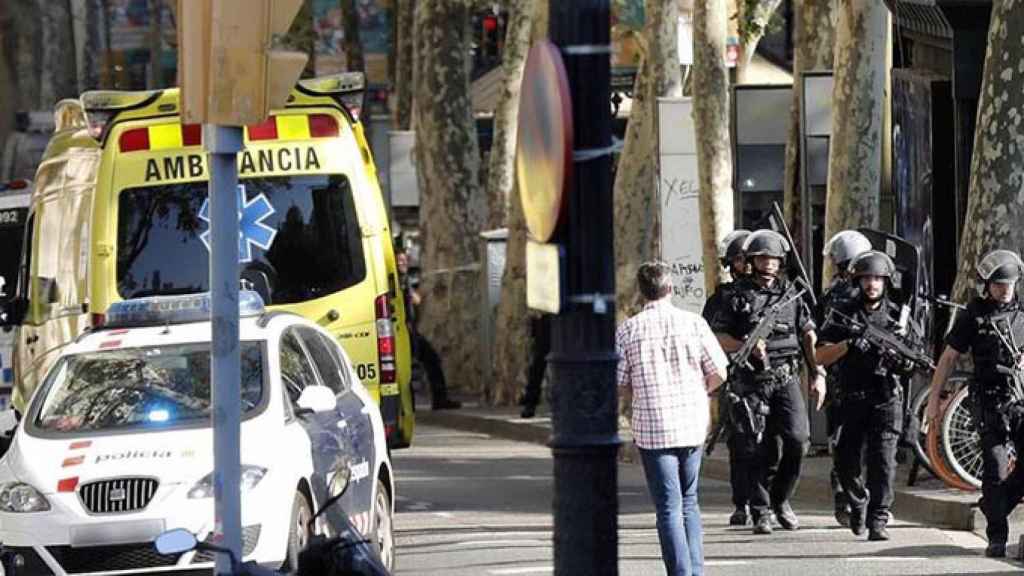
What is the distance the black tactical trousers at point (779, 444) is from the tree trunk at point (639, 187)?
10504 mm

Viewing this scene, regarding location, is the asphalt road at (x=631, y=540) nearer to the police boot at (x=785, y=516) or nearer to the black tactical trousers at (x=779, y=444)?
the police boot at (x=785, y=516)

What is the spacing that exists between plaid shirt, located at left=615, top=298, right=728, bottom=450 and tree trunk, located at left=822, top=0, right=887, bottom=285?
29.7 feet

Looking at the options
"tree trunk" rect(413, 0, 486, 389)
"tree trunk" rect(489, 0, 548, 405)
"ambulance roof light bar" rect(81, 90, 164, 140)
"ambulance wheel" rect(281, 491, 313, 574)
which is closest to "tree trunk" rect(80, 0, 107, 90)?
"tree trunk" rect(413, 0, 486, 389)

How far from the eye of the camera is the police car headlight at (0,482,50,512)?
11914 mm

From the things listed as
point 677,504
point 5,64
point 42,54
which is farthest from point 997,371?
point 5,64

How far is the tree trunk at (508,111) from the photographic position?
33.1 m

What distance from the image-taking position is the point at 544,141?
23.8ft

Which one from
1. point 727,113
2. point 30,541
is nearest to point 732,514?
point 30,541

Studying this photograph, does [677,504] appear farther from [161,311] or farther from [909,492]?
[909,492]

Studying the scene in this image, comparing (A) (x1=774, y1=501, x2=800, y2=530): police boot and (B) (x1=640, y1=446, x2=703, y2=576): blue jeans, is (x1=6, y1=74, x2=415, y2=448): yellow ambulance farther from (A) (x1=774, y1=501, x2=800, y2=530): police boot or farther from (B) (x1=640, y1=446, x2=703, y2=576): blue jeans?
(B) (x1=640, y1=446, x2=703, y2=576): blue jeans

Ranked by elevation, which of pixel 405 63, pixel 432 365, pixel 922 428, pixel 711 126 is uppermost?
pixel 405 63

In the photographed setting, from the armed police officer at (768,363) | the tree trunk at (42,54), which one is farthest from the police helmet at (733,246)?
the tree trunk at (42,54)

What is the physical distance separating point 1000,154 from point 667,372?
19.5ft

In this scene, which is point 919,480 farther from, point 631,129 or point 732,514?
point 631,129
